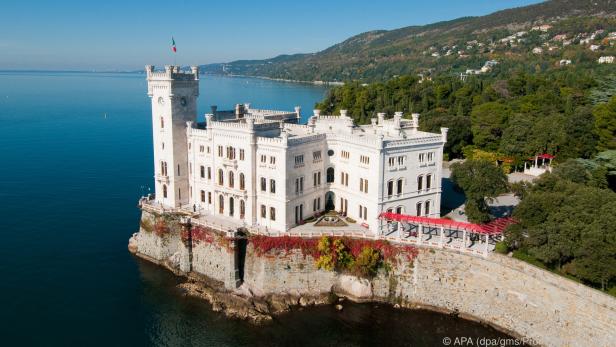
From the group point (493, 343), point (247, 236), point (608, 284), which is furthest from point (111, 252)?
point (608, 284)

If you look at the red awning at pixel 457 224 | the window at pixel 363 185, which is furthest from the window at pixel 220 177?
the red awning at pixel 457 224

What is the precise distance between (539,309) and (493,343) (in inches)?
160

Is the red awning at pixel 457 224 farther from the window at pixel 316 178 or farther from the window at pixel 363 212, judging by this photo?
the window at pixel 316 178

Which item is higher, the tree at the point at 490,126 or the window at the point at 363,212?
the tree at the point at 490,126

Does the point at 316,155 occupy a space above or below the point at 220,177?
above

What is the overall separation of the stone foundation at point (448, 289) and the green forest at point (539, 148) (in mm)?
1820

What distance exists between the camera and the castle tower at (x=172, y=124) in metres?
49.2

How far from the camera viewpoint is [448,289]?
39.8 meters

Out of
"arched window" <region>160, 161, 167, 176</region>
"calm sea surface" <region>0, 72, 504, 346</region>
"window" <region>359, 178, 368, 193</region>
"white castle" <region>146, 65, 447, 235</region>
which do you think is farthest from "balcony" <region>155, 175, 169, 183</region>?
"window" <region>359, 178, 368, 193</region>

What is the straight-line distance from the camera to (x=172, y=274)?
46938 mm

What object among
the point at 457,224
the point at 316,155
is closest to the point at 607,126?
the point at 457,224

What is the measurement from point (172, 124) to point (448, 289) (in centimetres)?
2973

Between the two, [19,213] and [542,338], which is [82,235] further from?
[542,338]

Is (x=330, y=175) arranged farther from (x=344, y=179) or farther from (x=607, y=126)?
(x=607, y=126)
